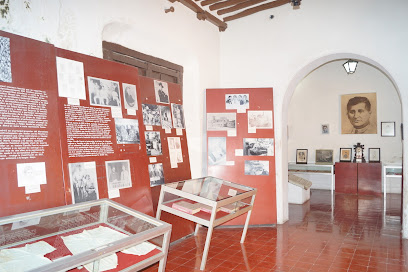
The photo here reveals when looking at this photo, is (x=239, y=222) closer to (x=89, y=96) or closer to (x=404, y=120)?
(x=404, y=120)

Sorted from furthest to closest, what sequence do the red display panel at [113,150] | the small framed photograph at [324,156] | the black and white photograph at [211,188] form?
the small framed photograph at [324,156] < the black and white photograph at [211,188] < the red display panel at [113,150]

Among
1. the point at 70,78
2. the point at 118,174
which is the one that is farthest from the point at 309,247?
the point at 70,78

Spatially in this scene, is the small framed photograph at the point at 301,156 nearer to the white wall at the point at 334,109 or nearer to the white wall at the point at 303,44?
the white wall at the point at 334,109

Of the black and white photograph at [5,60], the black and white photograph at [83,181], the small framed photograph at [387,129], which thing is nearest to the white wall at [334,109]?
the small framed photograph at [387,129]

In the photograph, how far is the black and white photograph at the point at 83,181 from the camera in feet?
9.84

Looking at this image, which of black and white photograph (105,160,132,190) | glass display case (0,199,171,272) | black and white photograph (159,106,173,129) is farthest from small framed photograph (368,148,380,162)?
glass display case (0,199,171,272)

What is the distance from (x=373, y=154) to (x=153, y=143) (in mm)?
7761

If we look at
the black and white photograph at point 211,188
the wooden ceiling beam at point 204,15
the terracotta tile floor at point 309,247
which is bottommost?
the terracotta tile floor at point 309,247

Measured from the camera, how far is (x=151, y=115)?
4.51m

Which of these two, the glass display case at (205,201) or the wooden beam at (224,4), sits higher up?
the wooden beam at (224,4)

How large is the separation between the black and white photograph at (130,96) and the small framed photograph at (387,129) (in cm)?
835

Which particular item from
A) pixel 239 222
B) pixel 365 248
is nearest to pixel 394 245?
pixel 365 248

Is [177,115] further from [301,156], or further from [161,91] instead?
[301,156]

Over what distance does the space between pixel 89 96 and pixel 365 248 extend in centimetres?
425
